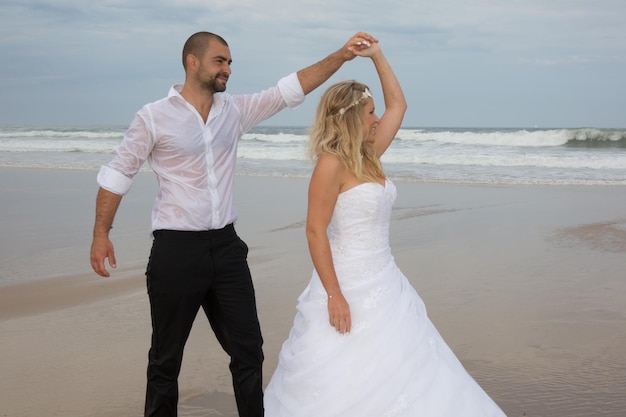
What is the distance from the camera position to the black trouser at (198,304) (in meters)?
3.43

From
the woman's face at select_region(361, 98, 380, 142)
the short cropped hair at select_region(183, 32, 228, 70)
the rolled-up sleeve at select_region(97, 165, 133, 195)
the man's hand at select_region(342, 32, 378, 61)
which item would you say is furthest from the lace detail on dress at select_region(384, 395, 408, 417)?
the short cropped hair at select_region(183, 32, 228, 70)

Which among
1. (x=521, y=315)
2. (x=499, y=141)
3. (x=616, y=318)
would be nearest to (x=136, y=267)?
(x=521, y=315)

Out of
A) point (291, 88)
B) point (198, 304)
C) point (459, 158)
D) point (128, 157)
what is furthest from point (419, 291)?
point (459, 158)

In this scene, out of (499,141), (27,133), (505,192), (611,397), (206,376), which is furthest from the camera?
(27,133)

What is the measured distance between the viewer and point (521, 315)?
5.76 m

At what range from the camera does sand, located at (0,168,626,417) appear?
4.37 m

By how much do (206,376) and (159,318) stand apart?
1265mm

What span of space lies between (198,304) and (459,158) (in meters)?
20.9

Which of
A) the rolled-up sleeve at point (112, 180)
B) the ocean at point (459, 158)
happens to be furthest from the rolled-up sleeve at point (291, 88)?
the ocean at point (459, 158)

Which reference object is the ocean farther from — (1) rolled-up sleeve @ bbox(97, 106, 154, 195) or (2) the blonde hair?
(2) the blonde hair

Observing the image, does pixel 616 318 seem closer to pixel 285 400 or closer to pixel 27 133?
pixel 285 400

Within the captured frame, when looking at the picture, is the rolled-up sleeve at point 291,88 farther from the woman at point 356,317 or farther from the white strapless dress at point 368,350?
the white strapless dress at point 368,350

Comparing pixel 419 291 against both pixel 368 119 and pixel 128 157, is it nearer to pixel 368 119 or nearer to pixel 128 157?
pixel 368 119

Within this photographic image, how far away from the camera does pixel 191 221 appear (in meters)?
3.43
